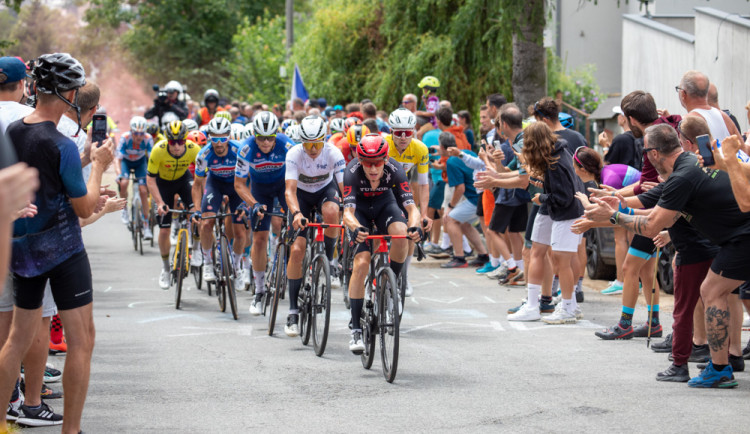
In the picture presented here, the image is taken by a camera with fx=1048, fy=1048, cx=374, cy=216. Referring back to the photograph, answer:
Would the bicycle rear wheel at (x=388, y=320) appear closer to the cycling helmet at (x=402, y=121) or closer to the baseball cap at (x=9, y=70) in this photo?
the baseball cap at (x=9, y=70)

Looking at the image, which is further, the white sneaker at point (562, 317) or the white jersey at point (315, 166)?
the white sneaker at point (562, 317)

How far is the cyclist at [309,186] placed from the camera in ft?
32.1

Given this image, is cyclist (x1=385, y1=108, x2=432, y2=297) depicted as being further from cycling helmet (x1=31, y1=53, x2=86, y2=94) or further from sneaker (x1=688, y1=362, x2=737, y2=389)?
cycling helmet (x1=31, y1=53, x2=86, y2=94)

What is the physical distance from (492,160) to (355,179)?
3.38 m

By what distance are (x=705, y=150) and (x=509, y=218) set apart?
250 inches

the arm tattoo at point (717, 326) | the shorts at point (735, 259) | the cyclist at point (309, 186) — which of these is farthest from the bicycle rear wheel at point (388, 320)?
the shorts at point (735, 259)

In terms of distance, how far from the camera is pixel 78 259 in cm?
588

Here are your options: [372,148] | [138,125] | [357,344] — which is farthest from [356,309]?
[138,125]

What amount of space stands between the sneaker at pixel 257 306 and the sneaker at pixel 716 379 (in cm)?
518

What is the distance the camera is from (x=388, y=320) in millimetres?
8094

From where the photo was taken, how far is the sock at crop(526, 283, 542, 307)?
10758mm

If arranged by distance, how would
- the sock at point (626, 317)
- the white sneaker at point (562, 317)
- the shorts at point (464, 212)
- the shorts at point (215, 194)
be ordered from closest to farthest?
the sock at point (626, 317), the white sneaker at point (562, 317), the shorts at point (215, 194), the shorts at point (464, 212)

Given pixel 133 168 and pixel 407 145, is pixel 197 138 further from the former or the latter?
pixel 133 168

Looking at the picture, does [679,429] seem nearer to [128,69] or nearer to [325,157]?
[325,157]
